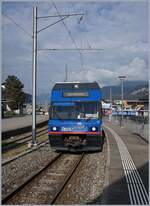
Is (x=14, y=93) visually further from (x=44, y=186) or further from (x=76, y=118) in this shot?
(x=44, y=186)

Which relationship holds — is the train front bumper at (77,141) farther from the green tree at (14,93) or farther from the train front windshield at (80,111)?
the green tree at (14,93)

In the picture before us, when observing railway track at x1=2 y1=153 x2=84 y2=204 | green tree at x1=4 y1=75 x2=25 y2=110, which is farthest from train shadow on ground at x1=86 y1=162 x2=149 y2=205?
green tree at x1=4 y1=75 x2=25 y2=110

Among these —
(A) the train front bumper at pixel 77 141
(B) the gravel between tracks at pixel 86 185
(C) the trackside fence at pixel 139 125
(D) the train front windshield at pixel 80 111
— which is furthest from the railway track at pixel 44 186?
(C) the trackside fence at pixel 139 125

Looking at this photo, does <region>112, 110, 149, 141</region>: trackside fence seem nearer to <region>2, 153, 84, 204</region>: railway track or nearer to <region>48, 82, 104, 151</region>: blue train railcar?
<region>48, 82, 104, 151</region>: blue train railcar

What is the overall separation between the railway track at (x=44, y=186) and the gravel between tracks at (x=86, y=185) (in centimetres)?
18

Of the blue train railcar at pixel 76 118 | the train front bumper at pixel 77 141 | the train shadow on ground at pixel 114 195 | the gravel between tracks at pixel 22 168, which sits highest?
the blue train railcar at pixel 76 118

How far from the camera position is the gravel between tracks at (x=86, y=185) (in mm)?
8180

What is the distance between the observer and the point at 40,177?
1065cm

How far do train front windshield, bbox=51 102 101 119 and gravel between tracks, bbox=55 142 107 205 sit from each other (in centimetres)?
212

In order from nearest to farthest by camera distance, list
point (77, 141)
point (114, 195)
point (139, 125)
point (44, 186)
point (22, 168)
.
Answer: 1. point (114, 195)
2. point (44, 186)
3. point (22, 168)
4. point (77, 141)
5. point (139, 125)

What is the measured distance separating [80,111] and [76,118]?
0.35 metres

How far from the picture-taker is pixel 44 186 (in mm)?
9516

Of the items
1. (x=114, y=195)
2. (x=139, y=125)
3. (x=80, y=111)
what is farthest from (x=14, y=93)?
(x=114, y=195)

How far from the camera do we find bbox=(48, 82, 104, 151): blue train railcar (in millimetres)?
15164
